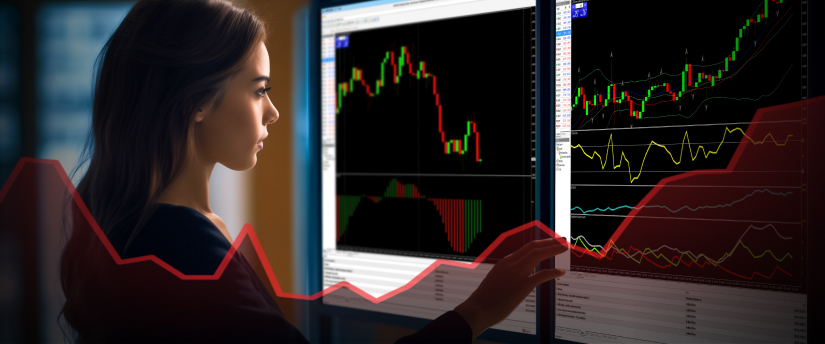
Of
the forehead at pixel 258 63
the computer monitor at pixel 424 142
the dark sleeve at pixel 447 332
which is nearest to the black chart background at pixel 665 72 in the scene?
the computer monitor at pixel 424 142

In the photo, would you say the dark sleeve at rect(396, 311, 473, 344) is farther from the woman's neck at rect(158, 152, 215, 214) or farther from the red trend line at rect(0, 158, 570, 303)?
the woman's neck at rect(158, 152, 215, 214)

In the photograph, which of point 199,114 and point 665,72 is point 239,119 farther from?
point 665,72

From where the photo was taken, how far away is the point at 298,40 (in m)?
1.15

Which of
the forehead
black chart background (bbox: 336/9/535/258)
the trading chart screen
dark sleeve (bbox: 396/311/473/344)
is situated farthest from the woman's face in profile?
the trading chart screen

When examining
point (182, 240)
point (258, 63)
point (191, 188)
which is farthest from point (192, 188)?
point (258, 63)

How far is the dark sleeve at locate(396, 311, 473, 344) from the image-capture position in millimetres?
673

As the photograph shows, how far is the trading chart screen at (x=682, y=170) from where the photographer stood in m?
0.72

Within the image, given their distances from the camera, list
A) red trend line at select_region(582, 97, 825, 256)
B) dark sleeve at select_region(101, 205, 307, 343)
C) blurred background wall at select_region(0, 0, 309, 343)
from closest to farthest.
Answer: dark sleeve at select_region(101, 205, 307, 343) → red trend line at select_region(582, 97, 825, 256) → blurred background wall at select_region(0, 0, 309, 343)

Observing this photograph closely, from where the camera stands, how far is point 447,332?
678mm

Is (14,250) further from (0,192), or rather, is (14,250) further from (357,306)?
(357,306)

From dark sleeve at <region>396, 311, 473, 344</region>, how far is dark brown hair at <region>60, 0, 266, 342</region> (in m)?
0.50

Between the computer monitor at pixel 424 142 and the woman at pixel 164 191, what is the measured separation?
10.3 inches

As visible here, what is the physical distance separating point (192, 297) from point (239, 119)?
1.05 ft
